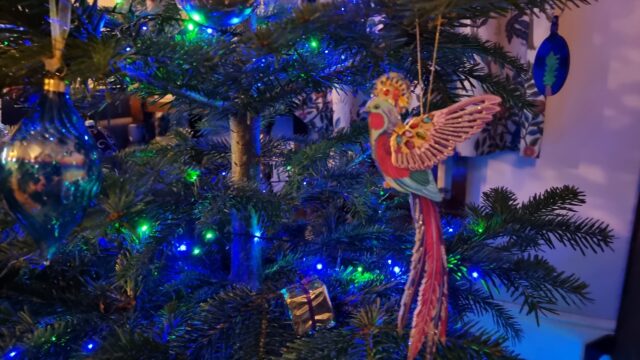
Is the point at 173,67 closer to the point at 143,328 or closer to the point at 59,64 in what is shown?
the point at 59,64

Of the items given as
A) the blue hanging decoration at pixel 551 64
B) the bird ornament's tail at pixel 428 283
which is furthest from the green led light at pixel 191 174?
the blue hanging decoration at pixel 551 64

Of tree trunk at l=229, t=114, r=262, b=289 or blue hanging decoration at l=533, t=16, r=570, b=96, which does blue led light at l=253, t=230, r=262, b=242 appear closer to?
tree trunk at l=229, t=114, r=262, b=289

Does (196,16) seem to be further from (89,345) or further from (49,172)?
(89,345)

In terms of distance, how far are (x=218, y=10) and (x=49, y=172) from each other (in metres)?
0.20

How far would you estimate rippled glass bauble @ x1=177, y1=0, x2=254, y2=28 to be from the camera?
1.40 feet

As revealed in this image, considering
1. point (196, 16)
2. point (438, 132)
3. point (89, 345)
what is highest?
point (196, 16)

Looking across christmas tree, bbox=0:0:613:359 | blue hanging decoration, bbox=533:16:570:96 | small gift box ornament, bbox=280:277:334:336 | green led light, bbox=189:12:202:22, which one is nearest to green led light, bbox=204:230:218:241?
christmas tree, bbox=0:0:613:359

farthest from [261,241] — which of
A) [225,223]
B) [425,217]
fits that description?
[425,217]

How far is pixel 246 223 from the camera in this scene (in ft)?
1.87

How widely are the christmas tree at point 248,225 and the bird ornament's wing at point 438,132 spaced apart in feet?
0.24

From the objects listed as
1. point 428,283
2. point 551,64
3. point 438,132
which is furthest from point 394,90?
Result: point 551,64

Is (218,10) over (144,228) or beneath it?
over

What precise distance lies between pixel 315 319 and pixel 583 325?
929 millimetres

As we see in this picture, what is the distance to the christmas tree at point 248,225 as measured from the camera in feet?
1.29
